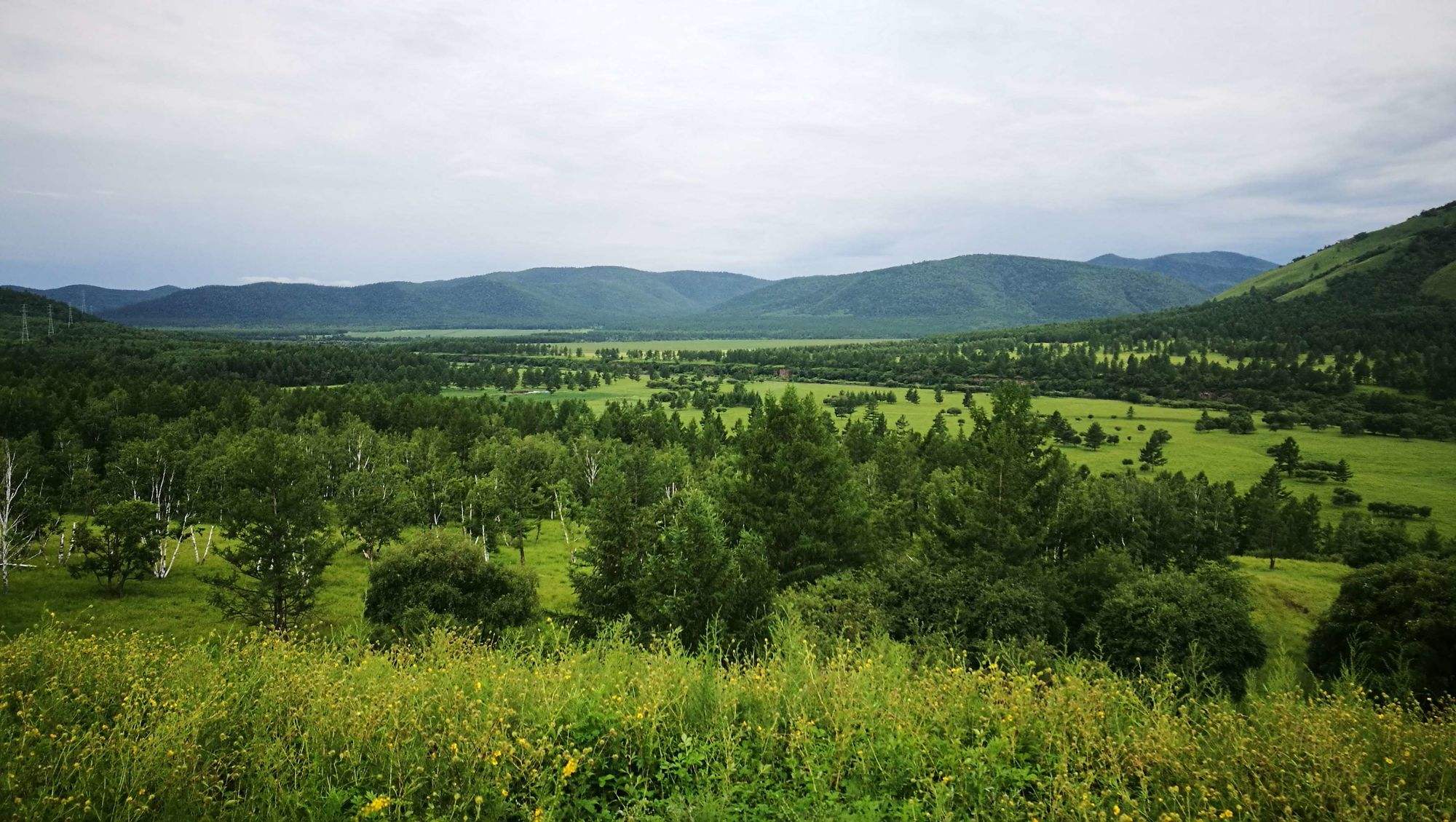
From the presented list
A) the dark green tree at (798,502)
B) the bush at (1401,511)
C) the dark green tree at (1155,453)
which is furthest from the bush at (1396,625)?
the dark green tree at (1155,453)

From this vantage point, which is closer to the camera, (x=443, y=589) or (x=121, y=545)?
(x=443, y=589)

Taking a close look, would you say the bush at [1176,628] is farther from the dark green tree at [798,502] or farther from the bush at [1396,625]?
the dark green tree at [798,502]

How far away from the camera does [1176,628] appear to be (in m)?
23.0

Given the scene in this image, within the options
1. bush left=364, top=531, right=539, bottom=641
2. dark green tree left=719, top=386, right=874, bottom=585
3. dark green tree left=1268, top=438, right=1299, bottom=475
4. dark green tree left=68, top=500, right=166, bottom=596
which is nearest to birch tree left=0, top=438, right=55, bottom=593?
dark green tree left=68, top=500, right=166, bottom=596

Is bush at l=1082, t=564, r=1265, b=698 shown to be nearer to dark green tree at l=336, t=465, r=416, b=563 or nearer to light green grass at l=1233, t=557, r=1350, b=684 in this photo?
light green grass at l=1233, t=557, r=1350, b=684

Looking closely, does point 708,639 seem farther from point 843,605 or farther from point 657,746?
point 843,605

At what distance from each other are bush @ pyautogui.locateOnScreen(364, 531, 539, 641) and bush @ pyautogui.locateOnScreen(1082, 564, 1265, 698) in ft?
79.9

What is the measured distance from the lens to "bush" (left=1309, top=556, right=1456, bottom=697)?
2181 cm

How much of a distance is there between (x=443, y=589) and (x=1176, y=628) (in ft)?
96.7

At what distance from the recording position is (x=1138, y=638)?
926 inches

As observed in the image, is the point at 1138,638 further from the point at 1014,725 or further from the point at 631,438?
the point at 631,438

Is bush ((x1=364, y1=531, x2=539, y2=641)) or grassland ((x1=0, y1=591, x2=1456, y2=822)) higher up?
grassland ((x1=0, y1=591, x2=1456, y2=822))

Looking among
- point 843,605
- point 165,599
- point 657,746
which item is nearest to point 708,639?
point 657,746


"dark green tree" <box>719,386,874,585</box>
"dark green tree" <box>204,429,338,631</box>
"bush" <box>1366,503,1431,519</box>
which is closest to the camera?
"dark green tree" <box>719,386,874,585</box>
